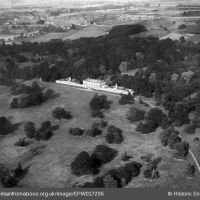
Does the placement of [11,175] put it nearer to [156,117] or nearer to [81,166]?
[81,166]

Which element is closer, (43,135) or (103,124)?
(43,135)

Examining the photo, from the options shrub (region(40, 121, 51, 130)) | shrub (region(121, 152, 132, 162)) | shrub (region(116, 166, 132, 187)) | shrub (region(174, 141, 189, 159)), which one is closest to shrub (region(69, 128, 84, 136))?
shrub (region(40, 121, 51, 130))

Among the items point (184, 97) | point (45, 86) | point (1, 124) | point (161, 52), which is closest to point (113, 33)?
point (161, 52)

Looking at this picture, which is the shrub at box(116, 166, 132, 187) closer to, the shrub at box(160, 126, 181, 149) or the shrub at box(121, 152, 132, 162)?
the shrub at box(121, 152, 132, 162)

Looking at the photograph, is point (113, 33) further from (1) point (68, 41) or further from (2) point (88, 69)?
(2) point (88, 69)

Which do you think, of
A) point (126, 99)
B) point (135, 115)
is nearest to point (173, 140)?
point (135, 115)

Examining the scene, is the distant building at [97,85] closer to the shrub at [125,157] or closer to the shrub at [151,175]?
the shrub at [125,157]
